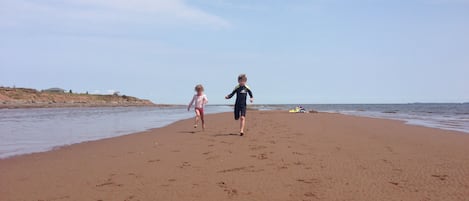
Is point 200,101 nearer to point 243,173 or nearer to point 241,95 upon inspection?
point 241,95

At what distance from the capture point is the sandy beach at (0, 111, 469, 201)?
199 inches

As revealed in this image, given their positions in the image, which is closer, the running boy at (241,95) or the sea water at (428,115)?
the running boy at (241,95)

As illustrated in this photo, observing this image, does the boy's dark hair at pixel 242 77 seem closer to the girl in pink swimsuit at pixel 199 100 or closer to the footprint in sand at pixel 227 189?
the girl in pink swimsuit at pixel 199 100

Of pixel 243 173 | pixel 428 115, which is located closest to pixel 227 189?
pixel 243 173

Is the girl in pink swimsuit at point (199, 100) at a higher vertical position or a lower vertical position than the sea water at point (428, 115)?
higher

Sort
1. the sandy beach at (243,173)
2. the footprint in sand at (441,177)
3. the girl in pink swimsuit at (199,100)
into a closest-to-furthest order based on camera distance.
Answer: the sandy beach at (243,173)
the footprint in sand at (441,177)
the girl in pink swimsuit at (199,100)

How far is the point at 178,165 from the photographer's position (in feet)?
23.1

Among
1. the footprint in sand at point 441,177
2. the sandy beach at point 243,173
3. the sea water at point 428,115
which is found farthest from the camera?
the sea water at point 428,115

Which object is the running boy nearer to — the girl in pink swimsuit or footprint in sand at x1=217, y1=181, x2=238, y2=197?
the girl in pink swimsuit

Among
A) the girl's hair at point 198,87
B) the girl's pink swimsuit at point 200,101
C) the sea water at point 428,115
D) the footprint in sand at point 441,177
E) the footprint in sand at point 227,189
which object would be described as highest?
the girl's hair at point 198,87

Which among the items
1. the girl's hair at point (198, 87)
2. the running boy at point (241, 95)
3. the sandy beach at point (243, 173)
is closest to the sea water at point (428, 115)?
the running boy at point (241, 95)

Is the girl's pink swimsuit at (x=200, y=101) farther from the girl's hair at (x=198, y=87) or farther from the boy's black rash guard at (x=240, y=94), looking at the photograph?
the boy's black rash guard at (x=240, y=94)

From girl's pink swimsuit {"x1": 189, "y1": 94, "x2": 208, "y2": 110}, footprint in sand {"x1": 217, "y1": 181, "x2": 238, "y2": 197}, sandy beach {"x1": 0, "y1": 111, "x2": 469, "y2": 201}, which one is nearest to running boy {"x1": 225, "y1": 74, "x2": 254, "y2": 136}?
girl's pink swimsuit {"x1": 189, "y1": 94, "x2": 208, "y2": 110}

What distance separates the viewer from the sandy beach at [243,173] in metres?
5.06
